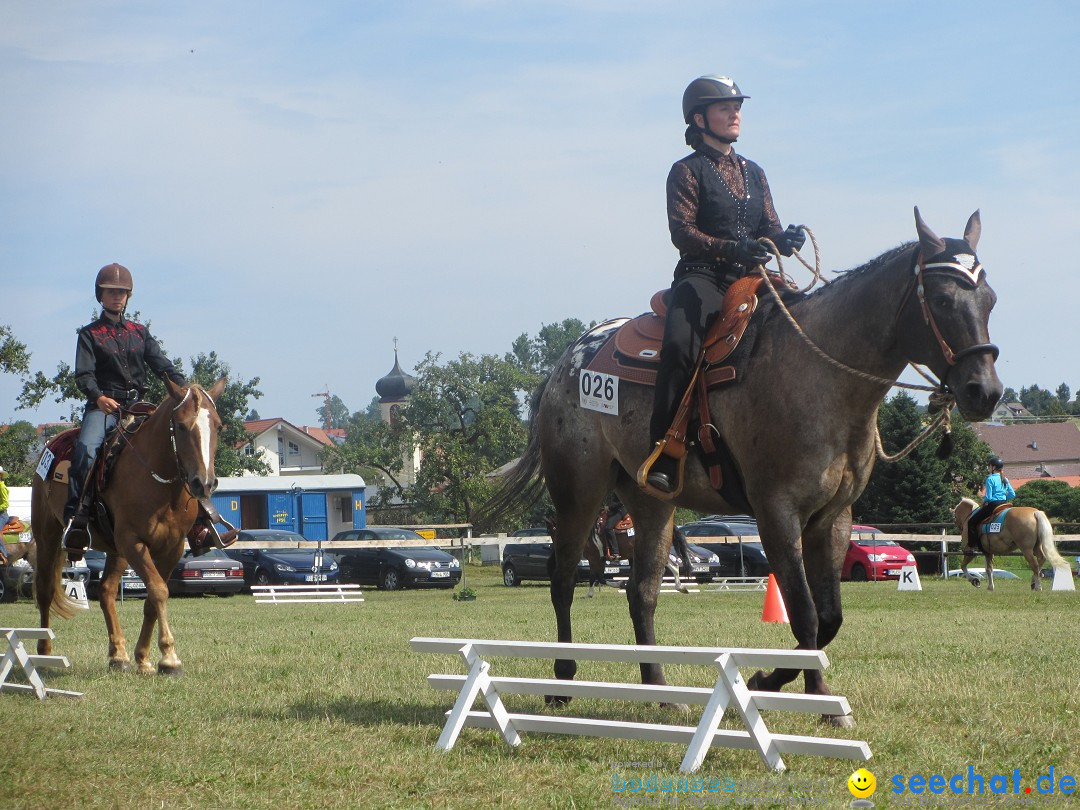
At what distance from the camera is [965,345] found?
596cm

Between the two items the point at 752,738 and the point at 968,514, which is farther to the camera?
the point at 968,514

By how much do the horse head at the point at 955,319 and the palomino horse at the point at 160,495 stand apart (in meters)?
5.72

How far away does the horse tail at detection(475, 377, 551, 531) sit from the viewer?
9.34 meters

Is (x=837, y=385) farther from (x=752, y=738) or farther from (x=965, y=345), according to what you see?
(x=752, y=738)

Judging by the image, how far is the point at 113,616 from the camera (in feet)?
34.4

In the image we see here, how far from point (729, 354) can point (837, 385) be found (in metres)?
0.76

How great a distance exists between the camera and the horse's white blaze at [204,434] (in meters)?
9.44


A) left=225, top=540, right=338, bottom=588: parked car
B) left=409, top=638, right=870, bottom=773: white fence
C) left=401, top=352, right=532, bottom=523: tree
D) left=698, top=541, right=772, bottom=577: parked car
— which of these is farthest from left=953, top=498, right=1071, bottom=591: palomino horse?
left=401, top=352, right=532, bottom=523: tree

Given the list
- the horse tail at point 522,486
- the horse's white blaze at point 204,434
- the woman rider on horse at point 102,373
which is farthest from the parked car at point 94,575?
the horse tail at point 522,486

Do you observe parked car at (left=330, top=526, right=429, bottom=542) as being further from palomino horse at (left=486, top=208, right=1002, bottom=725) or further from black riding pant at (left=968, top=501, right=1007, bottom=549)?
palomino horse at (left=486, top=208, right=1002, bottom=725)

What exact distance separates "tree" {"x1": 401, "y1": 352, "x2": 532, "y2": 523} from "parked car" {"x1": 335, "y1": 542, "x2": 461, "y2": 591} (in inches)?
1342

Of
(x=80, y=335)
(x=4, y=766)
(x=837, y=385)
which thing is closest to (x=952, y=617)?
(x=837, y=385)

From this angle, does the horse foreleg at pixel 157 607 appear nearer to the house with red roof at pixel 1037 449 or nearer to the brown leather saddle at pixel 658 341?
the brown leather saddle at pixel 658 341

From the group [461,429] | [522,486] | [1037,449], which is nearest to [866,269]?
[522,486]
